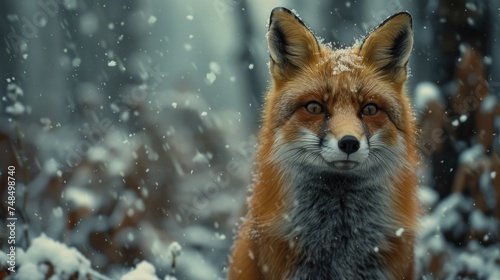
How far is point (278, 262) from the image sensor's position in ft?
9.80

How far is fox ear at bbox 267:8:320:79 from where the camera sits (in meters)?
3.14

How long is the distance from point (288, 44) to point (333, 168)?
2.50ft

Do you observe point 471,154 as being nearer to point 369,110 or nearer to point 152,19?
point 369,110

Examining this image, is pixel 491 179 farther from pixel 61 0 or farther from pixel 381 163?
pixel 61 0

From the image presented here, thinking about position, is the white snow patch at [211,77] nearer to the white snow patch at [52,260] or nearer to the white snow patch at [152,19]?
the white snow patch at [152,19]

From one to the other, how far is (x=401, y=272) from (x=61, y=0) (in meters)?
6.27

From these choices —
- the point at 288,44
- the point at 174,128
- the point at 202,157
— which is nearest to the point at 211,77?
the point at 174,128

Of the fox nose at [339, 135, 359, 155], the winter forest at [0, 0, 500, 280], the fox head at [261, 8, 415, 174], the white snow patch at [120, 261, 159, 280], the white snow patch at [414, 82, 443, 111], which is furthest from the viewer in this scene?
the white snow patch at [414, 82, 443, 111]

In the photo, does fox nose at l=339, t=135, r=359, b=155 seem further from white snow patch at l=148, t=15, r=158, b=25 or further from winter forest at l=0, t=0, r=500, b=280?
white snow patch at l=148, t=15, r=158, b=25

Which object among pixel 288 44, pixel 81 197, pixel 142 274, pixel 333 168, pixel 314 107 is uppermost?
pixel 81 197

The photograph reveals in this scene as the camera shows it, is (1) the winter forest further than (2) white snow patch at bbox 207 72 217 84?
No

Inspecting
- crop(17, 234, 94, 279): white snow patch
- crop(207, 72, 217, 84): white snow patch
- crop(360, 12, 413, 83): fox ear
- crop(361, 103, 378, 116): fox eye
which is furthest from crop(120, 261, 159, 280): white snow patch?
crop(207, 72, 217, 84): white snow patch

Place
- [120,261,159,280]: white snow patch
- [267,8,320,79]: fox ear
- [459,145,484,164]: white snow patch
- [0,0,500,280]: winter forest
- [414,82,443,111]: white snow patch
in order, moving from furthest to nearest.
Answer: [414,82,443,111]: white snow patch → [459,145,484,164]: white snow patch → [0,0,500,280]: winter forest → [120,261,159,280]: white snow patch → [267,8,320,79]: fox ear

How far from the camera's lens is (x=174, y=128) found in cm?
696
